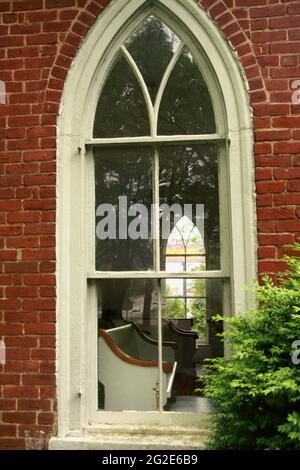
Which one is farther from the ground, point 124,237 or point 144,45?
point 144,45

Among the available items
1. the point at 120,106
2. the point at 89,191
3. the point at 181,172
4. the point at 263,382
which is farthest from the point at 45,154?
the point at 263,382

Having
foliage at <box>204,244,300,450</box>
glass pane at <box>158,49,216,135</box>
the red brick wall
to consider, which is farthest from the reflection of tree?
foliage at <box>204,244,300,450</box>

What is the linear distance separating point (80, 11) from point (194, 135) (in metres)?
1.23

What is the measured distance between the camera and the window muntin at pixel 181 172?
3512mm

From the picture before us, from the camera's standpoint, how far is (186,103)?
3635mm

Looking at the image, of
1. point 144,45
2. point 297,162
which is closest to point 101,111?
point 144,45

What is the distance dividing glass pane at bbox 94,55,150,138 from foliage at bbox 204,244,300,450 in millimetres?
1617

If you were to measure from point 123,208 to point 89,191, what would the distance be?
0.28m

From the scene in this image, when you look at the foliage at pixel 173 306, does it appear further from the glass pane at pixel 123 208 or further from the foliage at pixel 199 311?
the glass pane at pixel 123 208

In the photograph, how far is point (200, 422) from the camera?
342 cm

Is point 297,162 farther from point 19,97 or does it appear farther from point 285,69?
point 19,97

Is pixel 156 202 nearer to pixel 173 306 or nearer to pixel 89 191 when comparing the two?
pixel 89 191
